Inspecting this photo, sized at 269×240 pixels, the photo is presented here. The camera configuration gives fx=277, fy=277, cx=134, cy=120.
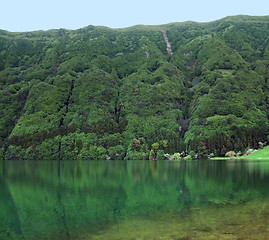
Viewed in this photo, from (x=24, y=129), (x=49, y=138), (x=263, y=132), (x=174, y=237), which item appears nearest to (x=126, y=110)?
(x=49, y=138)

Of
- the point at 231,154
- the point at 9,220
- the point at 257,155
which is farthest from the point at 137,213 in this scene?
the point at 257,155

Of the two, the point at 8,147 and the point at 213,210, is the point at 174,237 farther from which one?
the point at 8,147

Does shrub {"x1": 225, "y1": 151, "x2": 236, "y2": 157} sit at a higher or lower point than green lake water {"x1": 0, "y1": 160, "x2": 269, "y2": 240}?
lower

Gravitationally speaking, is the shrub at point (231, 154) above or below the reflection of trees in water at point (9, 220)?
below

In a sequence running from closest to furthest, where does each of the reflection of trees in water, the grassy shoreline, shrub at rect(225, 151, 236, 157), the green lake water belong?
1. the green lake water
2. the reflection of trees in water
3. the grassy shoreline
4. shrub at rect(225, 151, 236, 157)

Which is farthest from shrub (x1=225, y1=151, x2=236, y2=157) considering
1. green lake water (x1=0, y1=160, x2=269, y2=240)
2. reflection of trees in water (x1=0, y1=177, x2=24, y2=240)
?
reflection of trees in water (x1=0, y1=177, x2=24, y2=240)

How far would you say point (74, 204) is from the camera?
87.9ft

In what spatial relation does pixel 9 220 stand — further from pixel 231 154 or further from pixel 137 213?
pixel 231 154

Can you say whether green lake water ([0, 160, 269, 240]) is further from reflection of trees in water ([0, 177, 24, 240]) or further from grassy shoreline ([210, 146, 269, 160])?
grassy shoreline ([210, 146, 269, 160])

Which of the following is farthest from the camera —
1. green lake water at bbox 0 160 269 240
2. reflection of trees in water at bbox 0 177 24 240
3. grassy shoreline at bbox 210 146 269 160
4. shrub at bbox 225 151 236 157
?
shrub at bbox 225 151 236 157

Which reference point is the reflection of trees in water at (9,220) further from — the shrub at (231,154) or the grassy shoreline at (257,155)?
the shrub at (231,154)

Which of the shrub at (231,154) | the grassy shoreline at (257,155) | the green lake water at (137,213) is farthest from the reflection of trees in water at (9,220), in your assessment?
the shrub at (231,154)

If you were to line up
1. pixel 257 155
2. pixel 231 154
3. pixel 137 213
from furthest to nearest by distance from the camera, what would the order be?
pixel 257 155 < pixel 231 154 < pixel 137 213

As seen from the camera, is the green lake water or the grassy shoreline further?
the grassy shoreline
